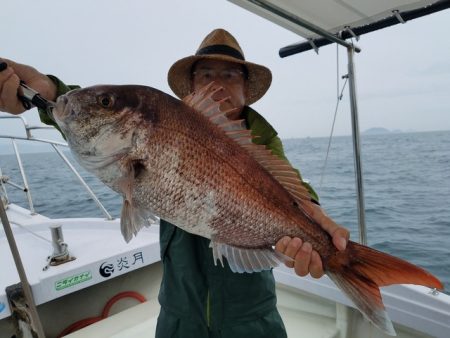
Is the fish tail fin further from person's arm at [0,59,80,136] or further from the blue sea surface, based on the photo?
the blue sea surface

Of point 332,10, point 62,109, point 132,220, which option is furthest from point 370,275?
point 332,10

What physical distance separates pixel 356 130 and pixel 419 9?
1012 mm

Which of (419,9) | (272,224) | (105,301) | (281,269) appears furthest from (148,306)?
(419,9)

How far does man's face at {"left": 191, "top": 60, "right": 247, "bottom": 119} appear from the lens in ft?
6.93

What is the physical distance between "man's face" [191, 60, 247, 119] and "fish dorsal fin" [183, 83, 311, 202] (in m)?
0.48

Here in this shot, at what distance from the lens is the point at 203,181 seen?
4.69 ft

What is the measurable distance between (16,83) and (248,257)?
1294 millimetres

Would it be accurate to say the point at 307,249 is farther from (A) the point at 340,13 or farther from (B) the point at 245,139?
(A) the point at 340,13

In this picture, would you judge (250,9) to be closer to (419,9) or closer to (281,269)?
(419,9)

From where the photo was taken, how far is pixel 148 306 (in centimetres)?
369

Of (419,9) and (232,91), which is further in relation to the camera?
(419,9)

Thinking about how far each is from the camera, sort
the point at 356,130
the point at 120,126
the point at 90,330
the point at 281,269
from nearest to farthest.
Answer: the point at 120,126, the point at 356,130, the point at 90,330, the point at 281,269

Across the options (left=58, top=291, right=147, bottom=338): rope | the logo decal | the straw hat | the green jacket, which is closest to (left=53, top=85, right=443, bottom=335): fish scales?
the green jacket

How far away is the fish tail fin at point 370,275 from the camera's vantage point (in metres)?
1.40
